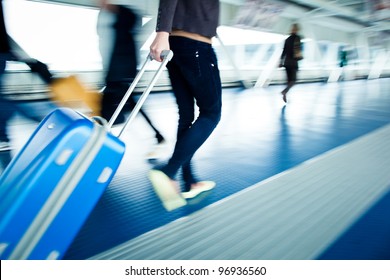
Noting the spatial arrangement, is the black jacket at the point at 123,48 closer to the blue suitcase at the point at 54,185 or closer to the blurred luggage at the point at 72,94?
the blurred luggage at the point at 72,94

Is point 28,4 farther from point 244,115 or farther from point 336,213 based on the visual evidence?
point 336,213

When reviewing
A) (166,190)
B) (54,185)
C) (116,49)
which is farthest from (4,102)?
(54,185)

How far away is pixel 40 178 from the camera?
87 centimetres

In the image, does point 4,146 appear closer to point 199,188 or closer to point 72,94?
point 72,94

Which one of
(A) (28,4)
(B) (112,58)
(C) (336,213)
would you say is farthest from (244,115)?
(A) (28,4)

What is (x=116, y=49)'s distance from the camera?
2.29 metres

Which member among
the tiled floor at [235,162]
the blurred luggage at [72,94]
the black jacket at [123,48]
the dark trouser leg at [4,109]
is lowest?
the tiled floor at [235,162]

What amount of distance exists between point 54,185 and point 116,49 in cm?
165

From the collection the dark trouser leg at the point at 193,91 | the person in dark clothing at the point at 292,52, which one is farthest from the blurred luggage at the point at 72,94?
the person in dark clothing at the point at 292,52

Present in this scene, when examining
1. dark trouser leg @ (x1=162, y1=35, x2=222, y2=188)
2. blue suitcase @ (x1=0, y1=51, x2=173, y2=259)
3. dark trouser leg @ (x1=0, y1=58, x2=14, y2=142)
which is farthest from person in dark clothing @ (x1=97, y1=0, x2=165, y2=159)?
blue suitcase @ (x1=0, y1=51, x2=173, y2=259)

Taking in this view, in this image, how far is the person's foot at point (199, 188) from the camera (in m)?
1.79

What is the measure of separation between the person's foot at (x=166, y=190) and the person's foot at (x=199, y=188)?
0.18 feet

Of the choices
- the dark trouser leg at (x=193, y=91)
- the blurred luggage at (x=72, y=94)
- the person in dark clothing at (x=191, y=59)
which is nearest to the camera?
the person in dark clothing at (x=191, y=59)

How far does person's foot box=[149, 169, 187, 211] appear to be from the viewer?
4.92 feet
